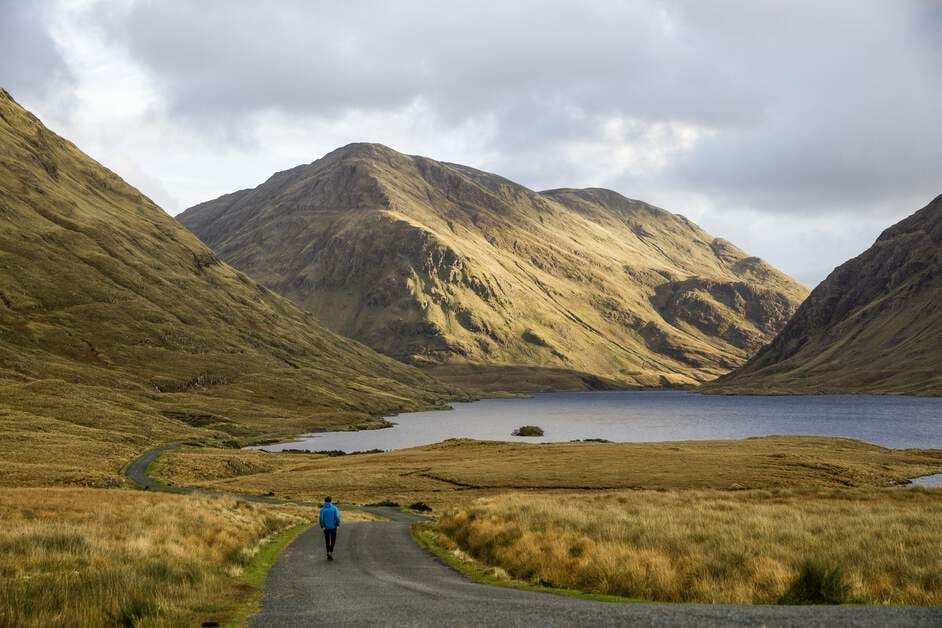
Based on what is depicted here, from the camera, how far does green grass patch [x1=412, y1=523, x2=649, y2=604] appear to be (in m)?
19.0

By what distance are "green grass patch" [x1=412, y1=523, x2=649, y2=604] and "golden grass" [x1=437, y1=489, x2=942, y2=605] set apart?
1.83ft

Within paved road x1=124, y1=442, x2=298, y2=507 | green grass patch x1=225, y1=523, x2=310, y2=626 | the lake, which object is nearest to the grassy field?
paved road x1=124, y1=442, x2=298, y2=507

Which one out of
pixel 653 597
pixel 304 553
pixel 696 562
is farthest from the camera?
pixel 304 553

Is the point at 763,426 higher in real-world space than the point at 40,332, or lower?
lower

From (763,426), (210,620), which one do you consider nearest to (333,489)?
(210,620)

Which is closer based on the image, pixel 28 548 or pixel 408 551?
pixel 28 548

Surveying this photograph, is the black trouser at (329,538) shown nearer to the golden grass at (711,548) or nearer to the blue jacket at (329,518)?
the blue jacket at (329,518)

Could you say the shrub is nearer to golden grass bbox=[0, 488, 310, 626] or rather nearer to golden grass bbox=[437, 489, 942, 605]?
golden grass bbox=[437, 489, 942, 605]

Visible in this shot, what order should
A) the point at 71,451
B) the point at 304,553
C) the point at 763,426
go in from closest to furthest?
1. the point at 304,553
2. the point at 71,451
3. the point at 763,426

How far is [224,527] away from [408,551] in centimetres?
867

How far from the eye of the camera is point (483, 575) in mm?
24984

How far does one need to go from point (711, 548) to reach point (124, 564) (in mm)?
18020

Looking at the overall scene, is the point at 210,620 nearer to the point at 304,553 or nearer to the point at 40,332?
the point at 304,553

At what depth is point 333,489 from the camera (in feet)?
244
